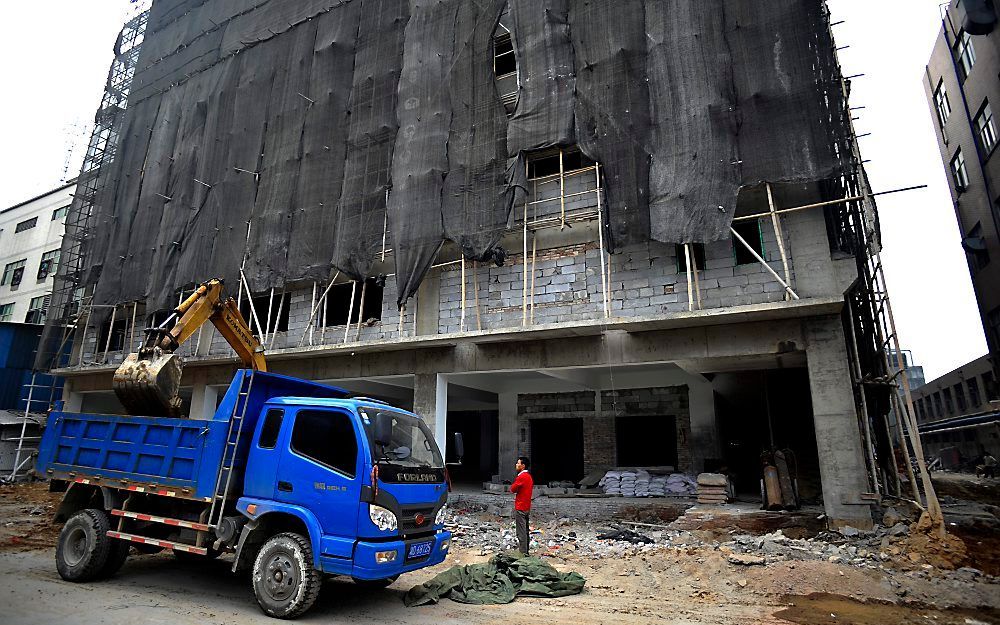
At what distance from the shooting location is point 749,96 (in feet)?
34.0

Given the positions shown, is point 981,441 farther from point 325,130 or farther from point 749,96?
point 325,130

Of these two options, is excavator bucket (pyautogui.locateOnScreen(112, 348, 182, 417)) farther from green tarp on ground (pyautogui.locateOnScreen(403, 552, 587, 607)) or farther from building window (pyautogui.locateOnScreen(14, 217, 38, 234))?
building window (pyautogui.locateOnScreen(14, 217, 38, 234))

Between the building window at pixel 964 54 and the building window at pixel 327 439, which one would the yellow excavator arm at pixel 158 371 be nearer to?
the building window at pixel 327 439

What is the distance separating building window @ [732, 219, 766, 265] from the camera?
429 inches

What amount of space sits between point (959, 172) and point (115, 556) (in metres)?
35.9

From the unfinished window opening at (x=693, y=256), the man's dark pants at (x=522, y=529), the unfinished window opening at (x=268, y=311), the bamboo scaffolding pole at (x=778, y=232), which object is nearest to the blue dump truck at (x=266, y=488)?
the man's dark pants at (x=522, y=529)

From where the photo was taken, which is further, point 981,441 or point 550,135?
point 981,441

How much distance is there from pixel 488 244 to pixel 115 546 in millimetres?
A: 8382

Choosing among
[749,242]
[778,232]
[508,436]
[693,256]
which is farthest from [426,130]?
[508,436]

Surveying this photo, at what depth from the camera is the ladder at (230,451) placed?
596 cm

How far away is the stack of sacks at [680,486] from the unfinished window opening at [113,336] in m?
19.5

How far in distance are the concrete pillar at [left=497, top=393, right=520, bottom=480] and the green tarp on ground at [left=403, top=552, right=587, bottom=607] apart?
28.4 feet

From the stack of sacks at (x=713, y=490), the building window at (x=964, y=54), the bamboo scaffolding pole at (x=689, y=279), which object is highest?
the building window at (x=964, y=54)

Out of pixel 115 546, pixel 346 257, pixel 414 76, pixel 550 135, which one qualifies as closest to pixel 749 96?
pixel 550 135
